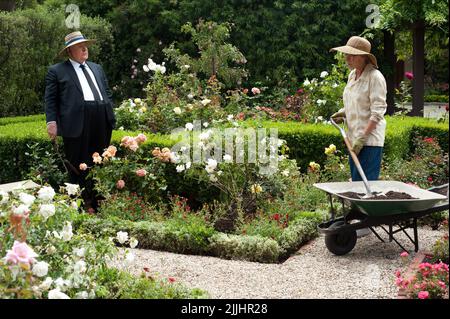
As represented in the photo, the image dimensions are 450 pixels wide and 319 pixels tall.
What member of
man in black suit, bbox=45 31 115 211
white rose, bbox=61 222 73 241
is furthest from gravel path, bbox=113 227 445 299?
man in black suit, bbox=45 31 115 211

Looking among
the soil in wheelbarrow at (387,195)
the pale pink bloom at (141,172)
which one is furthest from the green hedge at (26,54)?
the soil in wheelbarrow at (387,195)

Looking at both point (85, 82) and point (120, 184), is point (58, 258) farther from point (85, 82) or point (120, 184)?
point (85, 82)

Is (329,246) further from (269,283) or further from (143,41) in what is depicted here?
(143,41)

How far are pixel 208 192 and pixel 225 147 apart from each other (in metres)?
0.54

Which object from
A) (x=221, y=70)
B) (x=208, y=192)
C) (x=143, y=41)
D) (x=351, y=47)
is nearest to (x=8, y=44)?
(x=221, y=70)

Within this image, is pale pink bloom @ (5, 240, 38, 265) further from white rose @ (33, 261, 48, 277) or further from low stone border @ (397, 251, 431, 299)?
low stone border @ (397, 251, 431, 299)

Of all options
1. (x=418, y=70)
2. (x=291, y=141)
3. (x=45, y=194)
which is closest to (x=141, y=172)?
(x=291, y=141)

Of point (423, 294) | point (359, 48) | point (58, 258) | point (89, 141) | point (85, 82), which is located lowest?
point (423, 294)

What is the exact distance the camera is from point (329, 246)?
5285 mm

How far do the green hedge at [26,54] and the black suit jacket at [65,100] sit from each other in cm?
538

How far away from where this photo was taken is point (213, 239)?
548 centimetres

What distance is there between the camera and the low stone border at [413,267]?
4.22m

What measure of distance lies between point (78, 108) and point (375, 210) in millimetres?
3047

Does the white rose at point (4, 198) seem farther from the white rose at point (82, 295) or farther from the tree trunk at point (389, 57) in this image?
the tree trunk at point (389, 57)
